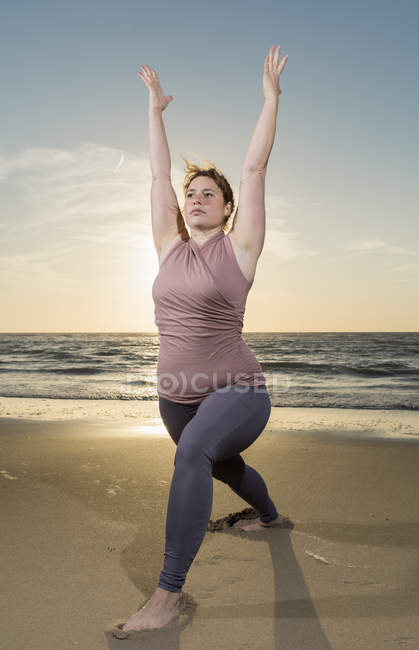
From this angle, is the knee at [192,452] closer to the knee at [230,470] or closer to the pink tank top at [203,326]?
the pink tank top at [203,326]

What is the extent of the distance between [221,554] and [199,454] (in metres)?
0.96

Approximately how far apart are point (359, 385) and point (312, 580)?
39.8 ft

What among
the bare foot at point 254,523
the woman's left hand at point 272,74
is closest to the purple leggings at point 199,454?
the bare foot at point 254,523

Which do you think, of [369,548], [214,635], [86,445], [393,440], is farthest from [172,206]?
[393,440]

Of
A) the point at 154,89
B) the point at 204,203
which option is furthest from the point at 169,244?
the point at 154,89

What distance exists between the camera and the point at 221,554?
2.61 m

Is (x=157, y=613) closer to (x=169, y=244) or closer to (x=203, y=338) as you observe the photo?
(x=203, y=338)

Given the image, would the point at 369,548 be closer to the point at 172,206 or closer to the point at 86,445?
the point at 172,206

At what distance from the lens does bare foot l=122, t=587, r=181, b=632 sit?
191cm

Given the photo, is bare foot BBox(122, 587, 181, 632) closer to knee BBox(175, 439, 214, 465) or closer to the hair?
knee BBox(175, 439, 214, 465)

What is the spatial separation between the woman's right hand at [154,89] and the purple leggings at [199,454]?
1.59 metres

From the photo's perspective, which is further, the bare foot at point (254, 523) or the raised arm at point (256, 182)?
the bare foot at point (254, 523)

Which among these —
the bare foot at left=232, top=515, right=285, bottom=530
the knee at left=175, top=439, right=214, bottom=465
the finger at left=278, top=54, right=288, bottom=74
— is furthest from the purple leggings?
the finger at left=278, top=54, right=288, bottom=74

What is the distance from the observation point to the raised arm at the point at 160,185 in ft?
8.21
